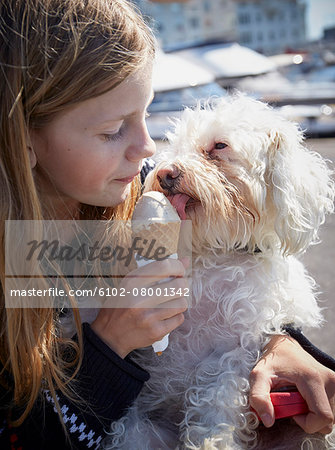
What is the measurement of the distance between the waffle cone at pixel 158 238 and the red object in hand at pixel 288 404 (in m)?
0.52

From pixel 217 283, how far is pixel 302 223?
347 mm

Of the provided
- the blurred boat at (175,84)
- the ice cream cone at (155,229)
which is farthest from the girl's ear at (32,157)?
the blurred boat at (175,84)

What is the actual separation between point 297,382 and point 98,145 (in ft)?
2.94

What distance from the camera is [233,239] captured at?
1791 millimetres

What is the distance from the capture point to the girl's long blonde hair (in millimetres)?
1420

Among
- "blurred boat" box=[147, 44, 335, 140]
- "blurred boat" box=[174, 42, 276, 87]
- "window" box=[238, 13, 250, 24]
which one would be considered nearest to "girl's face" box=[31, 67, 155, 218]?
"blurred boat" box=[147, 44, 335, 140]

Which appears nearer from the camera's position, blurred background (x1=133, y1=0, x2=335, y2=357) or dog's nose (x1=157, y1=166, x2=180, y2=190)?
dog's nose (x1=157, y1=166, x2=180, y2=190)

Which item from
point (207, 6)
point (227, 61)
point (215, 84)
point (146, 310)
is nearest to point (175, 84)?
point (215, 84)

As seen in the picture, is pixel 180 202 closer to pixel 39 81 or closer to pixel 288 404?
pixel 39 81

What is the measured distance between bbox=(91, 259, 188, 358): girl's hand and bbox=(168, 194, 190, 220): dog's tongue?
0.21 m

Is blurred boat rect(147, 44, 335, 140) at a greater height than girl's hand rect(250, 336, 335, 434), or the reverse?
girl's hand rect(250, 336, 335, 434)

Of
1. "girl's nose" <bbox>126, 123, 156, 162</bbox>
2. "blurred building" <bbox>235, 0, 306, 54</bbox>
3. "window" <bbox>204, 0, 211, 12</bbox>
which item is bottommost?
"blurred building" <bbox>235, 0, 306, 54</bbox>

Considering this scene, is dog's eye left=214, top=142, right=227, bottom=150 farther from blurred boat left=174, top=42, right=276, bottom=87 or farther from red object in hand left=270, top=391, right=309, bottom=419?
blurred boat left=174, top=42, right=276, bottom=87

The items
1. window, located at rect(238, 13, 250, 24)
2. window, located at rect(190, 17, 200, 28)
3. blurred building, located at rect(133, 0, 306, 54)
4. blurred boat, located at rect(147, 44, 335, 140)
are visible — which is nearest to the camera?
blurred boat, located at rect(147, 44, 335, 140)
